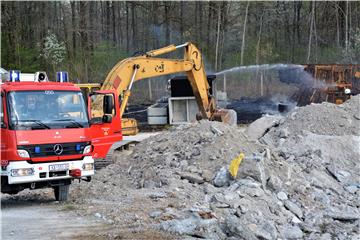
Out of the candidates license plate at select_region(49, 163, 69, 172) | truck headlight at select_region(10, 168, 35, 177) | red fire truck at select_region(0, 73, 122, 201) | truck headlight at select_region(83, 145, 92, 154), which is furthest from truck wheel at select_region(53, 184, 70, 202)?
truck headlight at select_region(10, 168, 35, 177)

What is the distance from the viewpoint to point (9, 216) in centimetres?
963

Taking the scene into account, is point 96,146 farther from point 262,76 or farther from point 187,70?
point 262,76

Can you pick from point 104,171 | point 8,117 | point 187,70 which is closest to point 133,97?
point 187,70

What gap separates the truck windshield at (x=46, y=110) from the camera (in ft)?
32.6

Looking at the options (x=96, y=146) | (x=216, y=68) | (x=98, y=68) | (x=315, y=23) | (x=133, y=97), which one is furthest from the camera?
(x=315, y=23)

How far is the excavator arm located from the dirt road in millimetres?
5424

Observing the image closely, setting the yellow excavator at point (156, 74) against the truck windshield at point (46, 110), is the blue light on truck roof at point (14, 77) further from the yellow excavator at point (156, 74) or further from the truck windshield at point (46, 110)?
the yellow excavator at point (156, 74)

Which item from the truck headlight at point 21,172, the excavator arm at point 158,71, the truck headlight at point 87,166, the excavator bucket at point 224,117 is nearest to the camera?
the truck headlight at point 21,172

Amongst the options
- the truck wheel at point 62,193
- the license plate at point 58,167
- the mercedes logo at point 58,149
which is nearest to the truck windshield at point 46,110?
the mercedes logo at point 58,149

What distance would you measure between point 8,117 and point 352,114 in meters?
11.5

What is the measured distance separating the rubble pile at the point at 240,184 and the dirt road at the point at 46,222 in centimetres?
60

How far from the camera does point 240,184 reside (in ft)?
35.4

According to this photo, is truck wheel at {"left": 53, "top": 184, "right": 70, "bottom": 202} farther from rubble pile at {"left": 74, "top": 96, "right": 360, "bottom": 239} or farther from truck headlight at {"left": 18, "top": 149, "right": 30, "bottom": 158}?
truck headlight at {"left": 18, "top": 149, "right": 30, "bottom": 158}

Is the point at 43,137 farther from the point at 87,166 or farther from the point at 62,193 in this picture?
the point at 62,193
